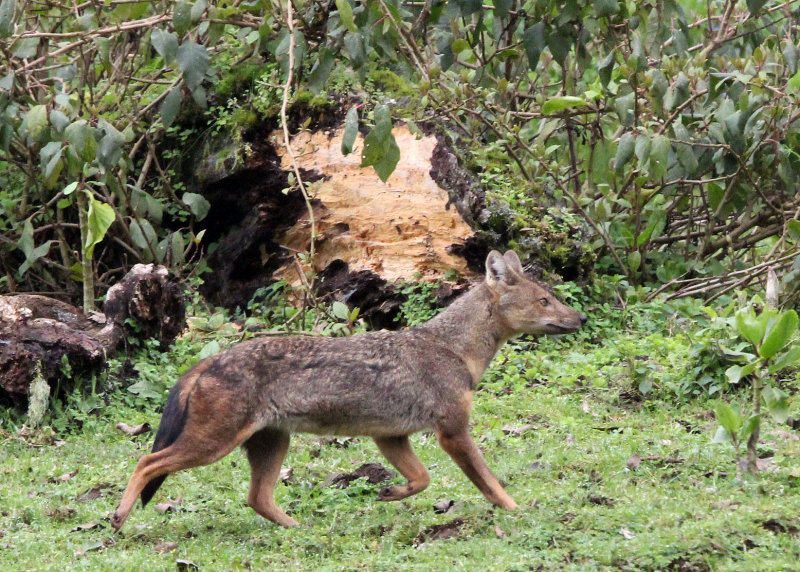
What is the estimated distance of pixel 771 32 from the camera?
1293 cm

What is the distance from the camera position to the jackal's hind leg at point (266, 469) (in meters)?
7.42

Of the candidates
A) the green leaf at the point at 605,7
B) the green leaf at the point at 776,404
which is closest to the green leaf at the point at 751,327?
the green leaf at the point at 776,404

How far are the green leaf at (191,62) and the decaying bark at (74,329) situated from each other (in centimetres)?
187

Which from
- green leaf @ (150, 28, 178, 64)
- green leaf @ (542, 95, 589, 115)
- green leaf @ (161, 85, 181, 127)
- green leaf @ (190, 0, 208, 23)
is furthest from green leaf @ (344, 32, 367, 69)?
green leaf @ (542, 95, 589, 115)

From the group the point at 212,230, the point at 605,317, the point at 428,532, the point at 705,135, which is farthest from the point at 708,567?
the point at 212,230

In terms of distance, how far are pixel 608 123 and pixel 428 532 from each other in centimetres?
786

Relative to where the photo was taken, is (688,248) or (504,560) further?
(688,248)

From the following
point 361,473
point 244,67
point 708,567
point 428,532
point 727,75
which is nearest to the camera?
point 708,567

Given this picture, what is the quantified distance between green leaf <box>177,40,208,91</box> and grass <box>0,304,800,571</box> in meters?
2.85

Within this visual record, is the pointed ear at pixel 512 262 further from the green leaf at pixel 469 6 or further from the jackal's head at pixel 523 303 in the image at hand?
the green leaf at pixel 469 6

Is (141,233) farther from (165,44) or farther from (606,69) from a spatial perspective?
(606,69)

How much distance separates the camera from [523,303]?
8.60 m

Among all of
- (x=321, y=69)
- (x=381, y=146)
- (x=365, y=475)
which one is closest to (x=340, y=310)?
(x=321, y=69)

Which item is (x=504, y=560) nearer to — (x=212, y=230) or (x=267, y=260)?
(x=267, y=260)
